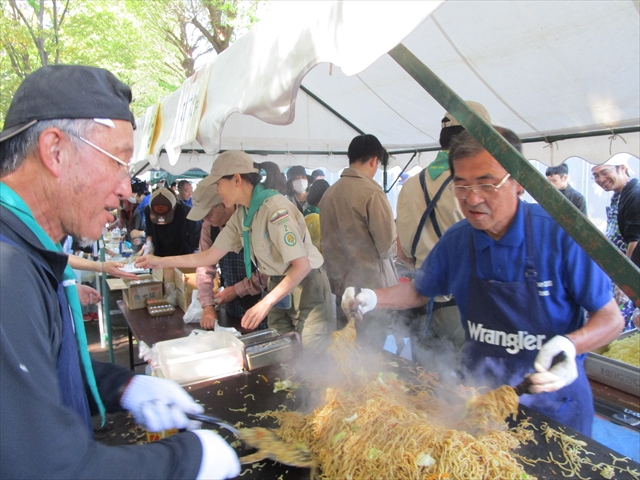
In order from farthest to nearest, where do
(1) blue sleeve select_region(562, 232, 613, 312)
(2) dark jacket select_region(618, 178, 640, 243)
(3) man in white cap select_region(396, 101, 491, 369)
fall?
(2) dark jacket select_region(618, 178, 640, 243) → (3) man in white cap select_region(396, 101, 491, 369) → (1) blue sleeve select_region(562, 232, 613, 312)

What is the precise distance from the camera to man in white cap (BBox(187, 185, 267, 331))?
3.90 m

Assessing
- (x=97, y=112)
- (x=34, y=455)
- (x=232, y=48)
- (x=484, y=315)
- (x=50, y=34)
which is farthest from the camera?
(x=50, y=34)

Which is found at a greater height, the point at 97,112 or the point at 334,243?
the point at 97,112

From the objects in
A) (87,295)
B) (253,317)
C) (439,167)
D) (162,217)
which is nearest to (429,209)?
(439,167)

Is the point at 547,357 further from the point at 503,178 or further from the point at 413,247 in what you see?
the point at 413,247

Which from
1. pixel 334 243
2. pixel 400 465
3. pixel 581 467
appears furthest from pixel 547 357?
pixel 334 243

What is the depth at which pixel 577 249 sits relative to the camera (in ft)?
6.39

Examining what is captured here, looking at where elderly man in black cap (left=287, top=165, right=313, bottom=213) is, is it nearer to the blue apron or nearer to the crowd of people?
the crowd of people

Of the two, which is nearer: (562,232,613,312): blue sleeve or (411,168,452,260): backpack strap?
(562,232,613,312): blue sleeve

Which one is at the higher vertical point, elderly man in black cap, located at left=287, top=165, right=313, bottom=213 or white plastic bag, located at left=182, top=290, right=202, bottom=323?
elderly man in black cap, located at left=287, top=165, right=313, bottom=213

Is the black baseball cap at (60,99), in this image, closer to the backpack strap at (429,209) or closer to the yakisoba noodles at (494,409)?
the yakisoba noodles at (494,409)

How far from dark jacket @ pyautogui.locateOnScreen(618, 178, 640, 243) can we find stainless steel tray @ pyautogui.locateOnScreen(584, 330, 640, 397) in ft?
6.50

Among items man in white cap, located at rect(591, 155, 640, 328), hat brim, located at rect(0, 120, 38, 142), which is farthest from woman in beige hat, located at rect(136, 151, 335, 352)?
man in white cap, located at rect(591, 155, 640, 328)

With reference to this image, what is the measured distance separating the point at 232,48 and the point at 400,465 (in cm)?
256
